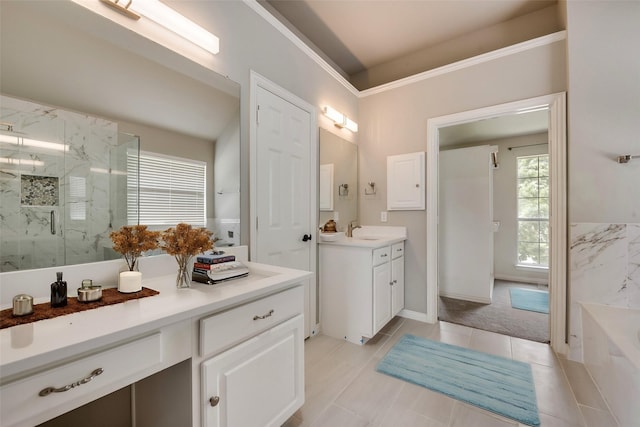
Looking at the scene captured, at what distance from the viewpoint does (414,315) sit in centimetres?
290

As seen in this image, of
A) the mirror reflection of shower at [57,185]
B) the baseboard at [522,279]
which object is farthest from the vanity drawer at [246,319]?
the baseboard at [522,279]

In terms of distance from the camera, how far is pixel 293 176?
2256 millimetres

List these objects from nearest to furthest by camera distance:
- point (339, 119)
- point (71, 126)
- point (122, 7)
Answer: point (71, 126) < point (122, 7) < point (339, 119)

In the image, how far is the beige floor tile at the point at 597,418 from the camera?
57.5 inches

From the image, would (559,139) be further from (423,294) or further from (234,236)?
(234,236)

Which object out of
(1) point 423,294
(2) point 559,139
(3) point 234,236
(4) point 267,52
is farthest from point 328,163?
(2) point 559,139

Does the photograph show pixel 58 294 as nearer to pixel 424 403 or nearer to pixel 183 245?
pixel 183 245

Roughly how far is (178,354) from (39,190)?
822mm

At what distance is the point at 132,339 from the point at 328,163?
215 cm

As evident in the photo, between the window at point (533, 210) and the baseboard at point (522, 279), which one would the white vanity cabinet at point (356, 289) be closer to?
the baseboard at point (522, 279)

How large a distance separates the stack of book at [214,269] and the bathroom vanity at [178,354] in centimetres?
5

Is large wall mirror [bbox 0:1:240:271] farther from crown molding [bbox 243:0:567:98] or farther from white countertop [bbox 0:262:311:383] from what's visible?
crown molding [bbox 243:0:567:98]

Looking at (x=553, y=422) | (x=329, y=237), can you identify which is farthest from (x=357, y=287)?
A: (x=553, y=422)

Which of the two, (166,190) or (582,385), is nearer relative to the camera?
(166,190)
